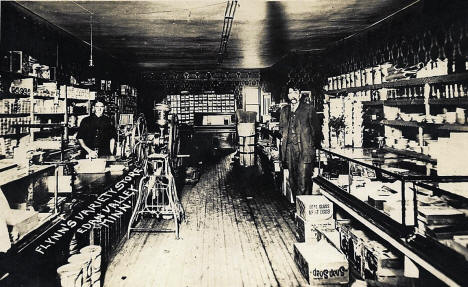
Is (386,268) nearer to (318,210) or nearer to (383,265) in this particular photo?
(383,265)

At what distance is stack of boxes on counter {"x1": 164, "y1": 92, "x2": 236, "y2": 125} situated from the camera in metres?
13.9

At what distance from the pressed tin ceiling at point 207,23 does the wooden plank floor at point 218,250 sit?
3024 millimetres

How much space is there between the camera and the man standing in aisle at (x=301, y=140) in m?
4.83

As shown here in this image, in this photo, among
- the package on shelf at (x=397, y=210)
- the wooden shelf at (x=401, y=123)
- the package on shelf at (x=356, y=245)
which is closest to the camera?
the package on shelf at (x=397, y=210)

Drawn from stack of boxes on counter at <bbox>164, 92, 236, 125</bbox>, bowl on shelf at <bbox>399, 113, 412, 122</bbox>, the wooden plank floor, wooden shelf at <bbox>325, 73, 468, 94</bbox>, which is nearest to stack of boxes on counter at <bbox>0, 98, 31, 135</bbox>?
the wooden plank floor

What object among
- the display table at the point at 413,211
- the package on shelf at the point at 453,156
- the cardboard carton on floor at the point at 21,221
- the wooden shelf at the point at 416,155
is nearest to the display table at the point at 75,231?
the cardboard carton on floor at the point at 21,221

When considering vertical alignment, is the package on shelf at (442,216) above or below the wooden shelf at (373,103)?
below

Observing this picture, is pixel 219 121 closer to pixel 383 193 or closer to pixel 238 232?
pixel 238 232

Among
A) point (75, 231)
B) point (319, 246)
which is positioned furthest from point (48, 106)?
point (319, 246)

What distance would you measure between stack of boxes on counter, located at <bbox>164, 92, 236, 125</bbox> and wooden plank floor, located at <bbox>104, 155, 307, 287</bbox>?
26.3 feet

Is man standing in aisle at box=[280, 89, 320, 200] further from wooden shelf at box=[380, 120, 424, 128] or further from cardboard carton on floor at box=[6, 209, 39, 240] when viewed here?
cardboard carton on floor at box=[6, 209, 39, 240]

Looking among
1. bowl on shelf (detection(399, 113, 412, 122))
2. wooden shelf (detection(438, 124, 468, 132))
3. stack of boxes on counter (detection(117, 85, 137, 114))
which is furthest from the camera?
stack of boxes on counter (detection(117, 85, 137, 114))

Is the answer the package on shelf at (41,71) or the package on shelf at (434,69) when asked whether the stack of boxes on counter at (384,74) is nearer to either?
the package on shelf at (434,69)

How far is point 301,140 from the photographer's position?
4.87 meters
